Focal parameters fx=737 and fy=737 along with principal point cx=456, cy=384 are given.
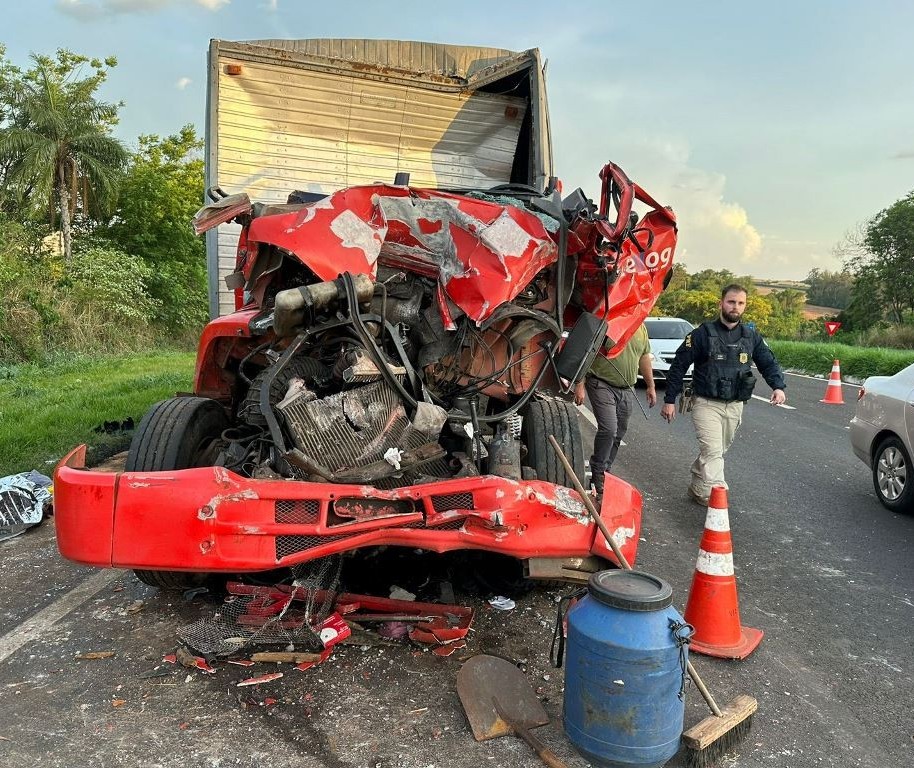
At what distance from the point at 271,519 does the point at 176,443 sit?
3.20 ft

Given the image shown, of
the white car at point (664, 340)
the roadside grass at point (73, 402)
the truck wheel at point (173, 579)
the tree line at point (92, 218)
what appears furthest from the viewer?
the tree line at point (92, 218)

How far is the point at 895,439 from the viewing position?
5691 mm

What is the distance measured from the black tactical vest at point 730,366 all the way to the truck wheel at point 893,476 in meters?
1.24

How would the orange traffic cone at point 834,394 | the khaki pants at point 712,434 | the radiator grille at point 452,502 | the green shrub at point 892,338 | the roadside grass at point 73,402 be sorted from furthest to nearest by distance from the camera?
1. the green shrub at point 892,338
2. the orange traffic cone at point 834,394
3. the roadside grass at point 73,402
4. the khaki pants at point 712,434
5. the radiator grille at point 452,502

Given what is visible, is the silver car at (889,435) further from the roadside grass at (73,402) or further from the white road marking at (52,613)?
the roadside grass at (73,402)

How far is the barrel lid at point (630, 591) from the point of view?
94.7 inches

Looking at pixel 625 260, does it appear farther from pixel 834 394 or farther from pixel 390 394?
pixel 834 394

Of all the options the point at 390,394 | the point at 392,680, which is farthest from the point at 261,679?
the point at 390,394

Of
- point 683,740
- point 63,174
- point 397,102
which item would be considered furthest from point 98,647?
point 63,174

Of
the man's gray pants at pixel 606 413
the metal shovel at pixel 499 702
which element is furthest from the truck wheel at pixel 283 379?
the man's gray pants at pixel 606 413

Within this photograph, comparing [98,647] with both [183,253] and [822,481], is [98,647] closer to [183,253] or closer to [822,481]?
[822,481]

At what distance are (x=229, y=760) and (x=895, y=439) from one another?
17.5ft

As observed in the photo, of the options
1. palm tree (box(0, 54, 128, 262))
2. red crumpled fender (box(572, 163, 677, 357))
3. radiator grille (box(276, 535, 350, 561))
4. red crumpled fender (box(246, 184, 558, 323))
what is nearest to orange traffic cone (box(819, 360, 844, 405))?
red crumpled fender (box(572, 163, 677, 357))

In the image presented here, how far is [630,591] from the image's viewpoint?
2475 millimetres
